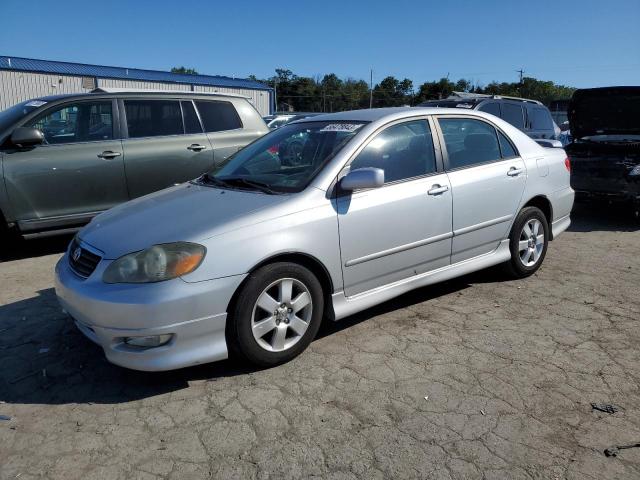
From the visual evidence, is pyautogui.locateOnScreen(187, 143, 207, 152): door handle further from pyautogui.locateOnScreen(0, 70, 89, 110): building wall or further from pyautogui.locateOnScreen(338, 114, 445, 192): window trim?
pyautogui.locateOnScreen(0, 70, 89, 110): building wall

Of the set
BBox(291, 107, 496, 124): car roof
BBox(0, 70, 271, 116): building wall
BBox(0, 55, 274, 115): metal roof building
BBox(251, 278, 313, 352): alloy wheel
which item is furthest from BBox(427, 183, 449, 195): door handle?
BBox(0, 55, 274, 115): metal roof building

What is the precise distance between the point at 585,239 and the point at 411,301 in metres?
3.47

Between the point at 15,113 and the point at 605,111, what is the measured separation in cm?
818

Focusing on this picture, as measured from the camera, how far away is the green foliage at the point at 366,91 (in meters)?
50.0

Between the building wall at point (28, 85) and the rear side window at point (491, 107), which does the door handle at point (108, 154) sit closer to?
the rear side window at point (491, 107)

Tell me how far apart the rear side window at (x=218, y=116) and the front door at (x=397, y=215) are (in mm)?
3462

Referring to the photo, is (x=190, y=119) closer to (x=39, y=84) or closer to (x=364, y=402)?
(x=364, y=402)

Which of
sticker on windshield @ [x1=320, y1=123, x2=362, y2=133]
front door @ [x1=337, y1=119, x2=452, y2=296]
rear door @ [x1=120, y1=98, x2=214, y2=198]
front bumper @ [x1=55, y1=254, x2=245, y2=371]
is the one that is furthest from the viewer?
rear door @ [x1=120, y1=98, x2=214, y2=198]

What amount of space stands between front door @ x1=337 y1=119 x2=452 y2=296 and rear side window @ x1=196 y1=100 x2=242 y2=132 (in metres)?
3.46

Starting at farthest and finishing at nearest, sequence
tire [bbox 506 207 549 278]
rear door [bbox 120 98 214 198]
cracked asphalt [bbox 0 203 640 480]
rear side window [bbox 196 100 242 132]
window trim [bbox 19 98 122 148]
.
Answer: rear side window [bbox 196 100 242 132]
rear door [bbox 120 98 214 198]
window trim [bbox 19 98 122 148]
tire [bbox 506 207 549 278]
cracked asphalt [bbox 0 203 640 480]

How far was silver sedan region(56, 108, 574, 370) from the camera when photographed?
2912 millimetres

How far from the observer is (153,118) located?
251 inches

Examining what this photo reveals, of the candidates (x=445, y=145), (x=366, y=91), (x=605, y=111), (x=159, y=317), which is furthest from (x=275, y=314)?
(x=366, y=91)

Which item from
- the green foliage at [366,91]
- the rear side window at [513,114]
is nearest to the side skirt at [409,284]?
the rear side window at [513,114]
